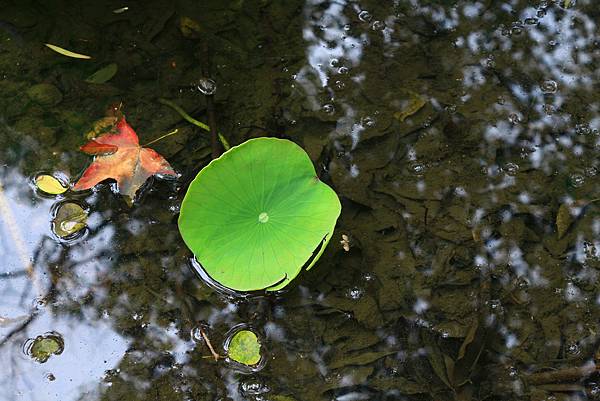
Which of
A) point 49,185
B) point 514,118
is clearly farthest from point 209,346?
point 514,118

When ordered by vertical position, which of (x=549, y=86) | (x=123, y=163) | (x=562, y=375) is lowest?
(x=562, y=375)

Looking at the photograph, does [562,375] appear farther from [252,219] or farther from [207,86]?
[207,86]

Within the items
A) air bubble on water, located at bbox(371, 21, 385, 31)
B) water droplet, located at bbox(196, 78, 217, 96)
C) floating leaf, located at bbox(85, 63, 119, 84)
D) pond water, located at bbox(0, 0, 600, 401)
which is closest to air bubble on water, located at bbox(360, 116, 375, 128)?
pond water, located at bbox(0, 0, 600, 401)

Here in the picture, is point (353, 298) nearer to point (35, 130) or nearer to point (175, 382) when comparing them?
point (175, 382)

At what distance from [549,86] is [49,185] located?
183 centimetres

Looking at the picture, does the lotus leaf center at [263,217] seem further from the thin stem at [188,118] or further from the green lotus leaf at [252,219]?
the thin stem at [188,118]

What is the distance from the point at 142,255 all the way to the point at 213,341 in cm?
36

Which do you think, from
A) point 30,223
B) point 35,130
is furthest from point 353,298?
point 35,130

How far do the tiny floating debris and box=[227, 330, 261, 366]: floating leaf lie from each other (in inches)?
19.4

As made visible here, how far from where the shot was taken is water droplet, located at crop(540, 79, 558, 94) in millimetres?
2336

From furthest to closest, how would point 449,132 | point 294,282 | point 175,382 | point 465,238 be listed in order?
point 449,132 < point 465,238 < point 294,282 < point 175,382

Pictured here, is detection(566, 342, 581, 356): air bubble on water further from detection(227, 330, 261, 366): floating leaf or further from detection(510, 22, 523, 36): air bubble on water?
detection(510, 22, 523, 36): air bubble on water

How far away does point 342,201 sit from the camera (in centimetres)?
209

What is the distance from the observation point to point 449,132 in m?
2.24
